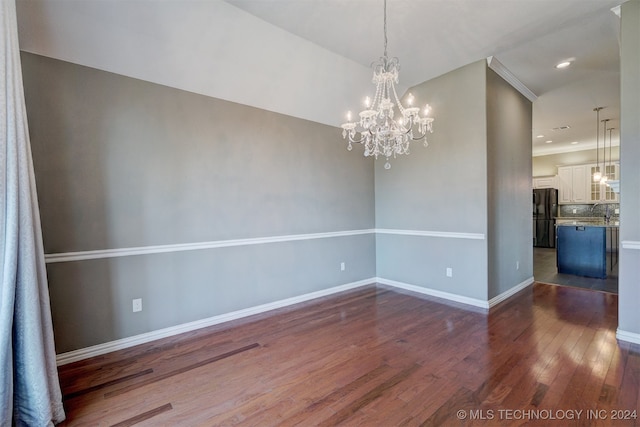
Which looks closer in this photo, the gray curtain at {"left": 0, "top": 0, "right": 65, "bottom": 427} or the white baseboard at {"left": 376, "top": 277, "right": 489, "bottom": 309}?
the gray curtain at {"left": 0, "top": 0, "right": 65, "bottom": 427}

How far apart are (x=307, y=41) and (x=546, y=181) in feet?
30.7

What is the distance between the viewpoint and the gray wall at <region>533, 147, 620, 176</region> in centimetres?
842

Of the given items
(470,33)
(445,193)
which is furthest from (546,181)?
(470,33)

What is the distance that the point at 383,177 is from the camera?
482 centimetres

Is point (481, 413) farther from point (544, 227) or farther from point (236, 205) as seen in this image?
point (544, 227)

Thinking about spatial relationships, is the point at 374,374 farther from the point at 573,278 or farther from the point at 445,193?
the point at 573,278

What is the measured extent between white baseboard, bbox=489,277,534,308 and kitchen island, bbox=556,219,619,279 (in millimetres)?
1074

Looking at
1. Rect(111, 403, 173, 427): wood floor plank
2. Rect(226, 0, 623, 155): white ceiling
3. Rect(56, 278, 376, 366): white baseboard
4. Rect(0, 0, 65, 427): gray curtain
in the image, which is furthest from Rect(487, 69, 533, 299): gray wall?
Rect(0, 0, 65, 427): gray curtain

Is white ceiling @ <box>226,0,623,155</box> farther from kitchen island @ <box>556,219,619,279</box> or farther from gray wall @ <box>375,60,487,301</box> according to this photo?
kitchen island @ <box>556,219,619,279</box>

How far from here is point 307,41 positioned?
3.23 meters

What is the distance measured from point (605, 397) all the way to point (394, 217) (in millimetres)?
3044

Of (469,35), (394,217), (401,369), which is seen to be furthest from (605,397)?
(469,35)

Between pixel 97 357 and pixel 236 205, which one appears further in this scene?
pixel 236 205

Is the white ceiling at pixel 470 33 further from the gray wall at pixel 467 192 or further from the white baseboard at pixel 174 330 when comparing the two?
the white baseboard at pixel 174 330
